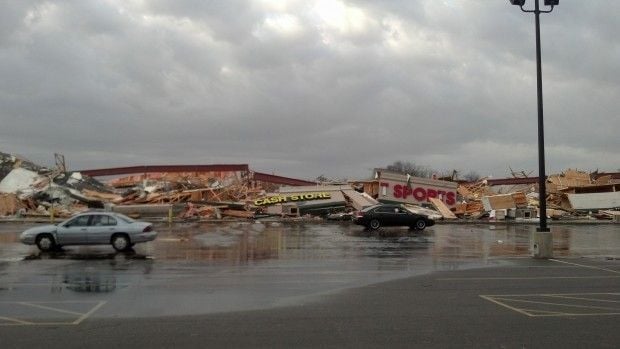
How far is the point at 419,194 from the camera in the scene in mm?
45844

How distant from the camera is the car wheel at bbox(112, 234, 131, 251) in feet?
67.0

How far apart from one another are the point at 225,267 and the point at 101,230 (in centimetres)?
640

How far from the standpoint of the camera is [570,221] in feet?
134

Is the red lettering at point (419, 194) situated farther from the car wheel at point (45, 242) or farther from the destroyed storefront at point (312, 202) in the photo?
the car wheel at point (45, 242)

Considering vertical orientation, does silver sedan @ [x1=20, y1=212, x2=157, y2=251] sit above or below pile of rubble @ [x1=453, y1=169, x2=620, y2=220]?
below

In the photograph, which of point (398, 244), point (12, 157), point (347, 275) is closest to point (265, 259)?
point (347, 275)

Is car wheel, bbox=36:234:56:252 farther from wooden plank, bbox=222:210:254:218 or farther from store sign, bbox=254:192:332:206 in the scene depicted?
store sign, bbox=254:192:332:206

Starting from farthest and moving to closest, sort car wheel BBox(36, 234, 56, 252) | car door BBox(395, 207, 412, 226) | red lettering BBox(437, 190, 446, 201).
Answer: red lettering BBox(437, 190, 446, 201) < car door BBox(395, 207, 412, 226) < car wheel BBox(36, 234, 56, 252)

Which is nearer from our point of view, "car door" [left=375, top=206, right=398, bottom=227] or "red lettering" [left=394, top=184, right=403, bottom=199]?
"car door" [left=375, top=206, right=398, bottom=227]

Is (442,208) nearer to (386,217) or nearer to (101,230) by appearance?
(386,217)

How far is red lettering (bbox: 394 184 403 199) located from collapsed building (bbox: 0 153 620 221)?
0.02 m

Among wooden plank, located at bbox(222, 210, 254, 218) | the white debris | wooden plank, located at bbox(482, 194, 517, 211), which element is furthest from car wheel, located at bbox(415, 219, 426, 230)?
the white debris

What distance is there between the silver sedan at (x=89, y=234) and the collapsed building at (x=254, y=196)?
→ 16.8 meters

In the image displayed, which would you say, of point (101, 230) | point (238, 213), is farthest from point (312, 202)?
point (101, 230)
